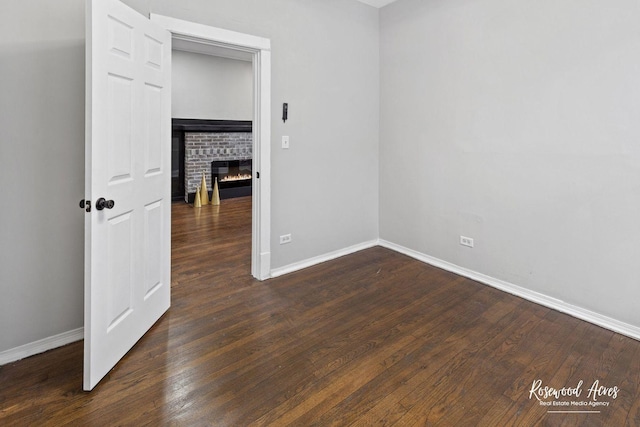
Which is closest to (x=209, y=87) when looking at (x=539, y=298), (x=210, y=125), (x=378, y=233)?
(x=210, y=125)

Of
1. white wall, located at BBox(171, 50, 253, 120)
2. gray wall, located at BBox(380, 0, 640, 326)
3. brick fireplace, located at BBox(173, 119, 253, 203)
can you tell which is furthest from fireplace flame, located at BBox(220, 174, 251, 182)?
gray wall, located at BBox(380, 0, 640, 326)

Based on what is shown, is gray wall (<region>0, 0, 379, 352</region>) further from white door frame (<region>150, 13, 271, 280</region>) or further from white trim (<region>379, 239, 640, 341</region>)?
white trim (<region>379, 239, 640, 341</region>)

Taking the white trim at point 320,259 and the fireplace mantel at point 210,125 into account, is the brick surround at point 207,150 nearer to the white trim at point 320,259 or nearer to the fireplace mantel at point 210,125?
the fireplace mantel at point 210,125

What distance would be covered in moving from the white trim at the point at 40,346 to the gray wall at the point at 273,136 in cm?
3

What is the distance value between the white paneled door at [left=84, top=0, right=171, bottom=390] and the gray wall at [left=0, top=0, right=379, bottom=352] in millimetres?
366

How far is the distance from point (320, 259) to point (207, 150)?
4.28 meters

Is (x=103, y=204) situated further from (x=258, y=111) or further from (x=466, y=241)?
(x=466, y=241)

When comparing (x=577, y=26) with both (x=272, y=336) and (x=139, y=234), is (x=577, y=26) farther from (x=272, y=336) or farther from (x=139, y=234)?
(x=139, y=234)

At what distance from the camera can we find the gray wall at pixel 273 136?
1994 millimetres

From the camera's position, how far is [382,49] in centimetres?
404

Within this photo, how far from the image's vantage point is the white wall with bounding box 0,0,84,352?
196 cm

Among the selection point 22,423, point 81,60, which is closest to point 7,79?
point 81,60

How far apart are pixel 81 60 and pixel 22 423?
76.0 inches

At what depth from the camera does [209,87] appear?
683cm
